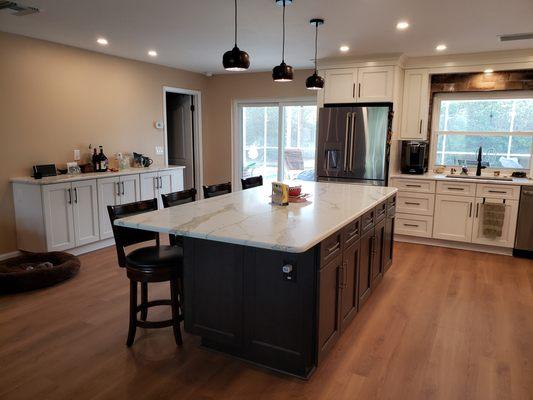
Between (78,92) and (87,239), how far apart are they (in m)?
1.82

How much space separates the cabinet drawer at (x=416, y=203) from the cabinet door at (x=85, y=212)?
3842mm

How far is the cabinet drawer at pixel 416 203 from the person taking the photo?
5.07m

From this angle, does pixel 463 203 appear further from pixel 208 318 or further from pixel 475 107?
pixel 208 318

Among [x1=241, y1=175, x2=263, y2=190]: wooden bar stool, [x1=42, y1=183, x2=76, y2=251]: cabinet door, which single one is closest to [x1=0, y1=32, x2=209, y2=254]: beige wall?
[x1=42, y1=183, x2=76, y2=251]: cabinet door

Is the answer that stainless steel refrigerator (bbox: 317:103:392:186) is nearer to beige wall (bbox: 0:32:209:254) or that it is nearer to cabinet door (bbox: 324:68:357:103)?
cabinet door (bbox: 324:68:357:103)

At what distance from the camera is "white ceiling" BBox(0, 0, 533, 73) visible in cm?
319

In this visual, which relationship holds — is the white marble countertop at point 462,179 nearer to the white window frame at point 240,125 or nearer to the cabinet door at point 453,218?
the cabinet door at point 453,218

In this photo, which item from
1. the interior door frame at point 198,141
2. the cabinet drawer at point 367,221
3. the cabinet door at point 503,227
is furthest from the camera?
the interior door frame at point 198,141

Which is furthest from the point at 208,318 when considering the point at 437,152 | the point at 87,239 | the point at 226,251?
the point at 437,152

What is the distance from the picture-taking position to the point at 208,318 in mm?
2467

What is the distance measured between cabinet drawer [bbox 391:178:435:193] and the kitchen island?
2.62 m

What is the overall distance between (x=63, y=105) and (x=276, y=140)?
334cm

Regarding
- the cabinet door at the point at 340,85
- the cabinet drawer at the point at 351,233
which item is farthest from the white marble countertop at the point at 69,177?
the cabinet drawer at the point at 351,233

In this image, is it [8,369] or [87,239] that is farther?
[87,239]
